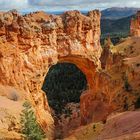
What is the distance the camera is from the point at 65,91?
200 feet

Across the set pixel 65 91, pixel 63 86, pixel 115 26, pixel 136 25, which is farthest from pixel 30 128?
pixel 115 26

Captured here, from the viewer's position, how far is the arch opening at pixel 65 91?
168 ft

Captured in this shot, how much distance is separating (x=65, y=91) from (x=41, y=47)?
23556mm

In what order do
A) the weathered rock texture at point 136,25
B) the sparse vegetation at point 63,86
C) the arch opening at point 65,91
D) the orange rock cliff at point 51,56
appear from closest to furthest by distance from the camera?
1. the orange rock cliff at point 51,56
2. the arch opening at point 65,91
3. the sparse vegetation at point 63,86
4. the weathered rock texture at point 136,25

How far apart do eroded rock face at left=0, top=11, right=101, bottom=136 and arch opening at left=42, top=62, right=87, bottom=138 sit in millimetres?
9140

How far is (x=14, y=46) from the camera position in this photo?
35.4 meters

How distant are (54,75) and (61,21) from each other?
29.3 m

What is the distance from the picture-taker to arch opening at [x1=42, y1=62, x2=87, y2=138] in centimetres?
5119

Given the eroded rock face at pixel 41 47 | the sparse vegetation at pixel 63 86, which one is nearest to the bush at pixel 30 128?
the eroded rock face at pixel 41 47

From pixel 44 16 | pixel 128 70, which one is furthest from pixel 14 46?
pixel 128 70

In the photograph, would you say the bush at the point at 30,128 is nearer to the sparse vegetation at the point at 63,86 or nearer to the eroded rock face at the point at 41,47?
the eroded rock face at the point at 41,47

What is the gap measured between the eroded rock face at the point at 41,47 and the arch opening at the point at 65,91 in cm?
914

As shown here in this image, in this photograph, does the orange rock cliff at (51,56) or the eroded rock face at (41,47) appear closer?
the eroded rock face at (41,47)

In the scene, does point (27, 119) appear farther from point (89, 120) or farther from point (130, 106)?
point (89, 120)
